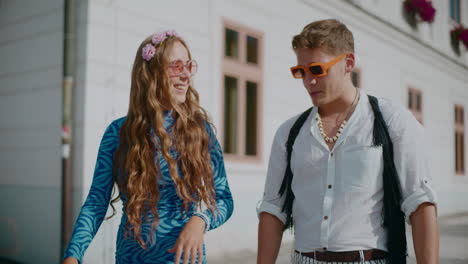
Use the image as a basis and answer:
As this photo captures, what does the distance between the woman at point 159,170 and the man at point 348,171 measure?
33 cm

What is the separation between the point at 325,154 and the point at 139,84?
0.82m

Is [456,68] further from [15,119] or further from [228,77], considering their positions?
[15,119]

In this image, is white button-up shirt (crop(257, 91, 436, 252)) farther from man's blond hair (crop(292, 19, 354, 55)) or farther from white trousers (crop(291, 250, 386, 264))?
man's blond hair (crop(292, 19, 354, 55))

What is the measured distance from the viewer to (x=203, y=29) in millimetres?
7340

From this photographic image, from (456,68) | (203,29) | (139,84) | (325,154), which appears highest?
(456,68)

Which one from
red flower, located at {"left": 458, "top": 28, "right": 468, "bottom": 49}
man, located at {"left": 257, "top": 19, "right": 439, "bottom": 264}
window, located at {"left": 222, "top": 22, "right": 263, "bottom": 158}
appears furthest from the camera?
red flower, located at {"left": 458, "top": 28, "right": 468, "bottom": 49}

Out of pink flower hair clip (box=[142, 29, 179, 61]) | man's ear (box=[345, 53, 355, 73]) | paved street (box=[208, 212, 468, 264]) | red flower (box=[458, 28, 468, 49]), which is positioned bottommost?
paved street (box=[208, 212, 468, 264])

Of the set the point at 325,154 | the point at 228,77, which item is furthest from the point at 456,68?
the point at 325,154

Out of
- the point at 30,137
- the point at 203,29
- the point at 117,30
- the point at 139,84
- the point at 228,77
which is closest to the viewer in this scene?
the point at 139,84

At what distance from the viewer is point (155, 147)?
2.19 m

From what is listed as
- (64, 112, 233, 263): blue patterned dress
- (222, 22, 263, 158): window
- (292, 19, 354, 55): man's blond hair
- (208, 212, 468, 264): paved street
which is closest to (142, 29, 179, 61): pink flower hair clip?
(64, 112, 233, 263): blue patterned dress

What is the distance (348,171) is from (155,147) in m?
0.77

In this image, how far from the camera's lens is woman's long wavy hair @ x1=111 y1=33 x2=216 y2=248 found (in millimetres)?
2080

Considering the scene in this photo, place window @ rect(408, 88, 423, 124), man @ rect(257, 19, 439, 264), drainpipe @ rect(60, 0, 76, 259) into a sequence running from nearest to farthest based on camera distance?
man @ rect(257, 19, 439, 264) < drainpipe @ rect(60, 0, 76, 259) < window @ rect(408, 88, 423, 124)
